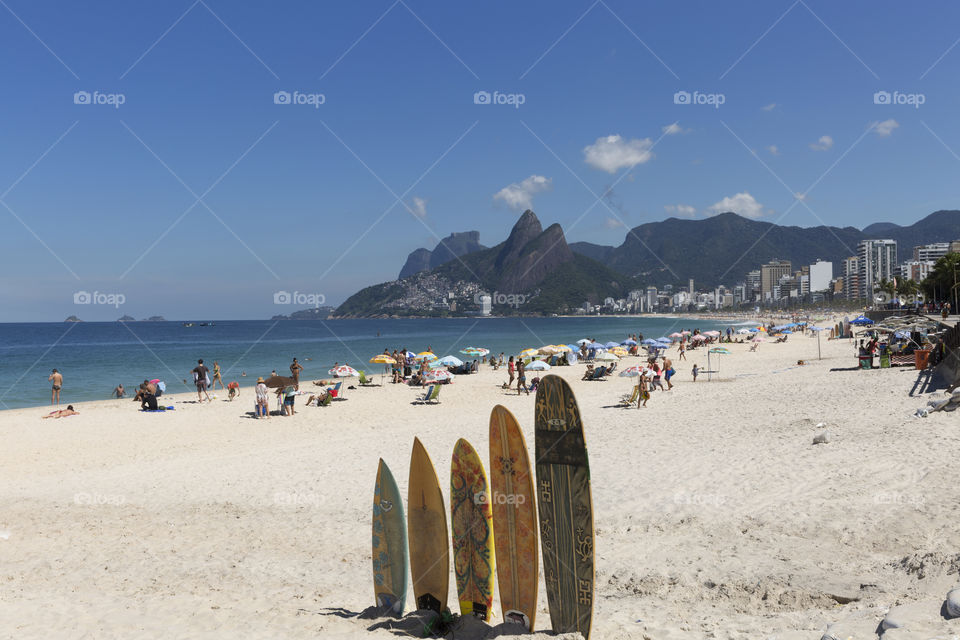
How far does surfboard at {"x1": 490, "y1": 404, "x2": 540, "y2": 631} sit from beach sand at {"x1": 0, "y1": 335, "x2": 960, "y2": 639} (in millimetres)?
377

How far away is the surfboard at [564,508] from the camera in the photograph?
4418mm

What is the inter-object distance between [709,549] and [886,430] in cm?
599

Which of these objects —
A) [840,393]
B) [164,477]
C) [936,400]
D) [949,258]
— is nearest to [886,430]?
[936,400]

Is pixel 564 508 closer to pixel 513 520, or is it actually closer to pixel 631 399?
pixel 513 520

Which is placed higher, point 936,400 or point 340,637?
point 936,400

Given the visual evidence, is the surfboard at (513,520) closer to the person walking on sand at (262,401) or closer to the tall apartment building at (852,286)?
→ the person walking on sand at (262,401)

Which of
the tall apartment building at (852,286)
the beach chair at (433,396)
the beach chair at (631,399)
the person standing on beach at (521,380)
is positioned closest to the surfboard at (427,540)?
the beach chair at (631,399)

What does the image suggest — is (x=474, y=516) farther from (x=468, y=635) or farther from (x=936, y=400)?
(x=936, y=400)

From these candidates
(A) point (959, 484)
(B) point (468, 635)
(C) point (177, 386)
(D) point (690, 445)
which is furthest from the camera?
(C) point (177, 386)

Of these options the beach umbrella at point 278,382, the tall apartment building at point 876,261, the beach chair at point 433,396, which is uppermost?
the tall apartment building at point 876,261

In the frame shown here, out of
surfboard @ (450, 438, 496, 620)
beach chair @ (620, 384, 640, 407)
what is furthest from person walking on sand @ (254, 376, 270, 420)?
surfboard @ (450, 438, 496, 620)

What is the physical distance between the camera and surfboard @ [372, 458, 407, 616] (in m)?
4.96

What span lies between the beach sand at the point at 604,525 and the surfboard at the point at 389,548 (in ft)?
1.00

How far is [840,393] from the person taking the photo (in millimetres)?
14539
